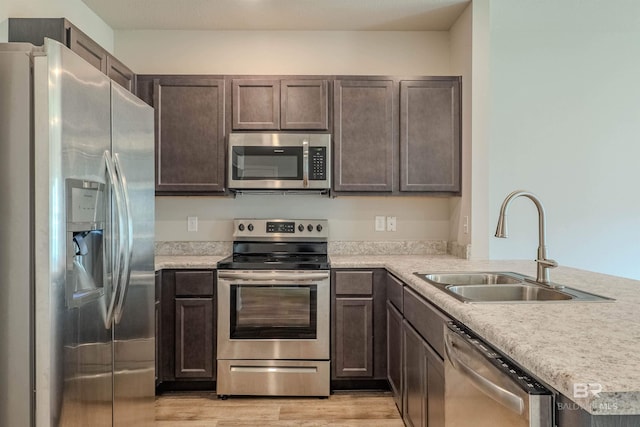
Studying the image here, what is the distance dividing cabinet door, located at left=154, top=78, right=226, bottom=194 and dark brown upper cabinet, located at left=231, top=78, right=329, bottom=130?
181 millimetres

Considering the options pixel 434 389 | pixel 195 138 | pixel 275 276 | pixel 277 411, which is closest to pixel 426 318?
pixel 434 389

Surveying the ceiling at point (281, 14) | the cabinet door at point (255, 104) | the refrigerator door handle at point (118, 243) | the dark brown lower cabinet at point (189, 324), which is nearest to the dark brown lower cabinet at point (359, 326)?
the dark brown lower cabinet at point (189, 324)

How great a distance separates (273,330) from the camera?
2.61 meters

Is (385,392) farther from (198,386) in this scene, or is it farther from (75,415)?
(75,415)

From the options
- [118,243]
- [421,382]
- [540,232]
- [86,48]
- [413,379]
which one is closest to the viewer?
[118,243]

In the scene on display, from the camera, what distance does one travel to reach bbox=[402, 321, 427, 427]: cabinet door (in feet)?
→ 5.92

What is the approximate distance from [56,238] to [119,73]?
1723 mm

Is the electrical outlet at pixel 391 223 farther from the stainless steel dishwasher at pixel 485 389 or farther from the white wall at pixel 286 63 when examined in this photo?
the stainless steel dishwasher at pixel 485 389

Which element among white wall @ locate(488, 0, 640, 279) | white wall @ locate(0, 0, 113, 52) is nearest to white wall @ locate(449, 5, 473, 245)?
white wall @ locate(488, 0, 640, 279)

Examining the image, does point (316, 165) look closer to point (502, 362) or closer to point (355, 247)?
point (355, 247)

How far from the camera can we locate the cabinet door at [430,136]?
2885mm

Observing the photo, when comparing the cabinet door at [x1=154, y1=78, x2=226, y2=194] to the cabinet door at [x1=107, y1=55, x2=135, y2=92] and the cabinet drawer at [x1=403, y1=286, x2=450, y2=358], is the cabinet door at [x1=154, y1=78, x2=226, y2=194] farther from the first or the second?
the cabinet drawer at [x1=403, y1=286, x2=450, y2=358]

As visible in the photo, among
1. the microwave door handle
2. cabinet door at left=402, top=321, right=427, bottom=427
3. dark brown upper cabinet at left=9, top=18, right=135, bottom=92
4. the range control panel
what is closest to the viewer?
cabinet door at left=402, top=321, right=427, bottom=427

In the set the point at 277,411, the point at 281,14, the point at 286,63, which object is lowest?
the point at 277,411
